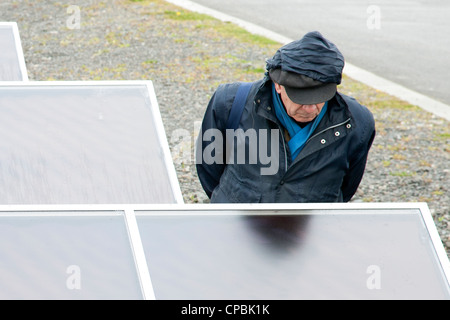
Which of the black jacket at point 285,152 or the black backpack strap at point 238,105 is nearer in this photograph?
the black jacket at point 285,152

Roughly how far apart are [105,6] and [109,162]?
11.1 m

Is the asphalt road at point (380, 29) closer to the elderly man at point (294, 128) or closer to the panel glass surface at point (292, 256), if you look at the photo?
the elderly man at point (294, 128)

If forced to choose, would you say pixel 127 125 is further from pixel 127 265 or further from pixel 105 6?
pixel 105 6

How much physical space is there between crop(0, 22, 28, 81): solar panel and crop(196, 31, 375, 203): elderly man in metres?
2.57

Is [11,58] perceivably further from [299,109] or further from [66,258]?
[66,258]

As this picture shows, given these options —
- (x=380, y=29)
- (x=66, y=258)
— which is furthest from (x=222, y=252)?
(x=380, y=29)

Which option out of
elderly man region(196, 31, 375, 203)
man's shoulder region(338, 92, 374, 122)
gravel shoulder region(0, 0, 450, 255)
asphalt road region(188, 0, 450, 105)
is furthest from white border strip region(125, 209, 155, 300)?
asphalt road region(188, 0, 450, 105)

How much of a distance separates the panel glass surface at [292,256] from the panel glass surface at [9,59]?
3.54 m

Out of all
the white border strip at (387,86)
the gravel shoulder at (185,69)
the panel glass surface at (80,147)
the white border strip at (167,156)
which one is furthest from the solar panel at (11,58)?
the white border strip at (387,86)

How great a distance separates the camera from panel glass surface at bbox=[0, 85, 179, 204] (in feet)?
11.9

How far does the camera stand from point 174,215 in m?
2.46

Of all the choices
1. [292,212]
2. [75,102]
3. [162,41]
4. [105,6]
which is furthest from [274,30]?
[292,212]

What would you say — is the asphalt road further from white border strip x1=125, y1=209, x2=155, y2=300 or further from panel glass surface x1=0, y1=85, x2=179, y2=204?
white border strip x1=125, y1=209, x2=155, y2=300

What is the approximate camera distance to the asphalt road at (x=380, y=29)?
36.1ft
